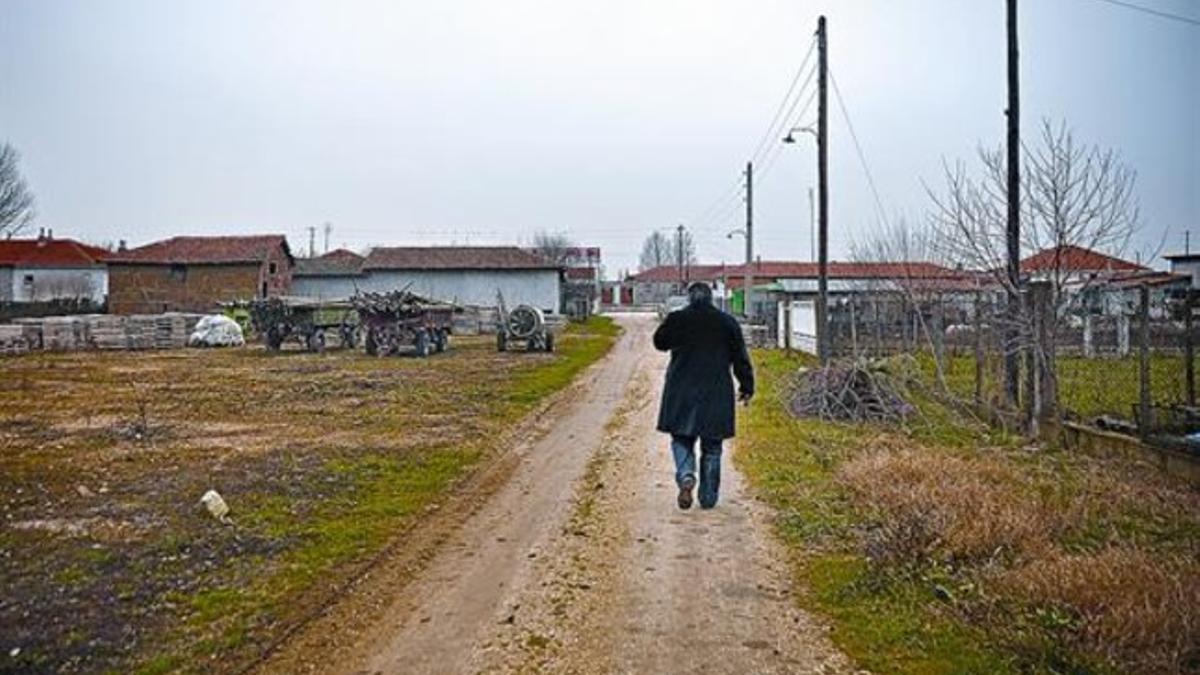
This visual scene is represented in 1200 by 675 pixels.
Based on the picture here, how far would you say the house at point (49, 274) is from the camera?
70312 mm

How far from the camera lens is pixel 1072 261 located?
42.6 ft

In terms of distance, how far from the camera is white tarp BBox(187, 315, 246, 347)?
125 ft

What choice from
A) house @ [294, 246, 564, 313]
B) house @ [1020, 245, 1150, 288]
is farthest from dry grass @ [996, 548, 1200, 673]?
house @ [294, 246, 564, 313]

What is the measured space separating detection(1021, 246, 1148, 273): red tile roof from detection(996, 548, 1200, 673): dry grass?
22.6 feet

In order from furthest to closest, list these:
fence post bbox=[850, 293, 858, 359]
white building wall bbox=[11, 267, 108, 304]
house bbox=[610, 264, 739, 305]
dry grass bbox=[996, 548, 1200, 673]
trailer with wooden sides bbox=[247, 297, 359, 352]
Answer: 1. house bbox=[610, 264, 739, 305]
2. white building wall bbox=[11, 267, 108, 304]
3. trailer with wooden sides bbox=[247, 297, 359, 352]
4. fence post bbox=[850, 293, 858, 359]
5. dry grass bbox=[996, 548, 1200, 673]

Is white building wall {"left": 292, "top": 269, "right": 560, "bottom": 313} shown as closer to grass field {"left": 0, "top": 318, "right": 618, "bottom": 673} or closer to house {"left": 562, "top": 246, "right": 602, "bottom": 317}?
house {"left": 562, "top": 246, "right": 602, "bottom": 317}

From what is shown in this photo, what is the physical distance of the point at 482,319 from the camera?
48.1 meters

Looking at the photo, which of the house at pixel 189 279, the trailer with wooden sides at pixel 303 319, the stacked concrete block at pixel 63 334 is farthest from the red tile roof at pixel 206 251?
the trailer with wooden sides at pixel 303 319

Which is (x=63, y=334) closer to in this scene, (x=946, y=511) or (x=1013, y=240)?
(x=1013, y=240)

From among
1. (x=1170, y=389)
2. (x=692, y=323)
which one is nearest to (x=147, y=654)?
(x=692, y=323)

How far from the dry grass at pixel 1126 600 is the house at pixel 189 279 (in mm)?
53444

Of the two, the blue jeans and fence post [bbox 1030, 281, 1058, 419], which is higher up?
fence post [bbox 1030, 281, 1058, 419]

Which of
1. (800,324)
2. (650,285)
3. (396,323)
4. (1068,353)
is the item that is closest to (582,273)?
(650,285)

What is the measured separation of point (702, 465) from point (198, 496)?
14.7 ft
